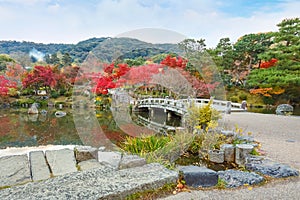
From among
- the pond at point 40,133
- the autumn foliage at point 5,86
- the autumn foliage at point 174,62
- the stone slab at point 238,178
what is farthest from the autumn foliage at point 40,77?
the stone slab at point 238,178

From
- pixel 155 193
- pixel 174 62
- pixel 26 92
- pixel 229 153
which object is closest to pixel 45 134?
pixel 229 153

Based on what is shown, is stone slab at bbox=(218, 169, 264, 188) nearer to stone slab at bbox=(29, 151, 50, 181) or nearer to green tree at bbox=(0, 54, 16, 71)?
stone slab at bbox=(29, 151, 50, 181)

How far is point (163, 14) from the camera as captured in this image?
6996 millimetres

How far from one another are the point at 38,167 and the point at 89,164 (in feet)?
2.07

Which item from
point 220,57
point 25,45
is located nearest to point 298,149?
point 220,57

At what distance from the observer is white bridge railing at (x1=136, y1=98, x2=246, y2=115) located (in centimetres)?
984

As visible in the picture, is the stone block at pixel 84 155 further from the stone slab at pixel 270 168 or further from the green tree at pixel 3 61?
the green tree at pixel 3 61

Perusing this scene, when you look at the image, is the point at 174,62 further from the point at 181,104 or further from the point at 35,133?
the point at 35,133

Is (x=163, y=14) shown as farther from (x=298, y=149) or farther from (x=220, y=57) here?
(x=220, y=57)

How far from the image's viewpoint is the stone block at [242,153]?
12.1 feet

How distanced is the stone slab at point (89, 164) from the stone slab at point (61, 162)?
0.29 feet

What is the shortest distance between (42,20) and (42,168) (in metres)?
8.43

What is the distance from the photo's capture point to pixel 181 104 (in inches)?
423

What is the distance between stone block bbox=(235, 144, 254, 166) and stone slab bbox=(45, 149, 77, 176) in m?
2.48
